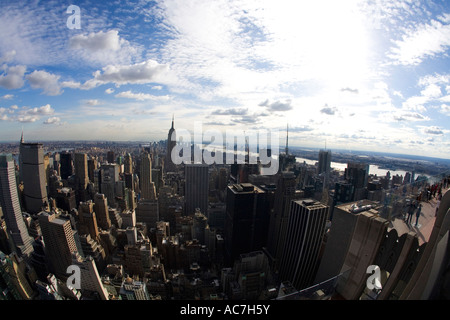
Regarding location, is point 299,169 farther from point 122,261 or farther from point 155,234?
point 122,261

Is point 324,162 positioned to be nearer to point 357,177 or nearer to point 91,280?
point 357,177

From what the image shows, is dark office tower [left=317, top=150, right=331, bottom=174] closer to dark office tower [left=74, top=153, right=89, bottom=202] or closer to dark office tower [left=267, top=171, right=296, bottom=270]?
dark office tower [left=267, top=171, right=296, bottom=270]

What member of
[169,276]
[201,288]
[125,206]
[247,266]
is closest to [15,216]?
[125,206]

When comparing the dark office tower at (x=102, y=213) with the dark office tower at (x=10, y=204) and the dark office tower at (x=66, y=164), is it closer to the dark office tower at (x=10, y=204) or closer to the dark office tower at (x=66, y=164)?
the dark office tower at (x=10, y=204)

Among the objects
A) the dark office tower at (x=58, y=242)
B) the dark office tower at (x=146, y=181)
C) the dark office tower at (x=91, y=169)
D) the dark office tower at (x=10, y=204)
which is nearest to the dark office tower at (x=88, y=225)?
the dark office tower at (x=10, y=204)

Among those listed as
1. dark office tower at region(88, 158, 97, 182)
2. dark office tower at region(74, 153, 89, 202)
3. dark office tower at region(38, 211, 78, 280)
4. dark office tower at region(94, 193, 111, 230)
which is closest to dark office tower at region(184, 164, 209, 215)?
dark office tower at region(94, 193, 111, 230)
